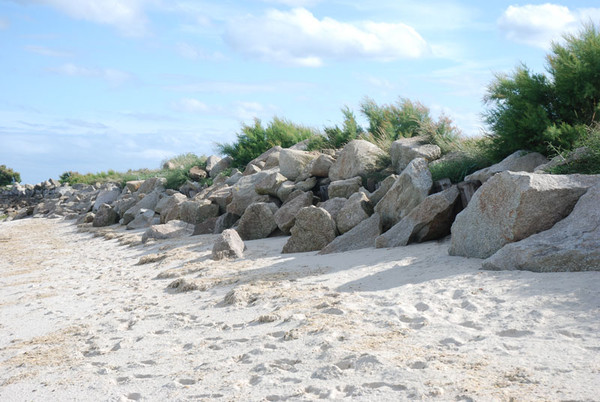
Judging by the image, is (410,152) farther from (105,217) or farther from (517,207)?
(105,217)

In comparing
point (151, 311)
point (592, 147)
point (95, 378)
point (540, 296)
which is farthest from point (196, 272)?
point (592, 147)

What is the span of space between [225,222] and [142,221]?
4483mm

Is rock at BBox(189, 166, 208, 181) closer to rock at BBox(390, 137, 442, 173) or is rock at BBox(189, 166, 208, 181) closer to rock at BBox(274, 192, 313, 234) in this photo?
rock at BBox(274, 192, 313, 234)

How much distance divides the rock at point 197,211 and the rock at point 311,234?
5423mm

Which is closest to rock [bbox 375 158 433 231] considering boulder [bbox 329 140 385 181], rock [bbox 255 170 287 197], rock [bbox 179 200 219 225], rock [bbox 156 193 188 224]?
boulder [bbox 329 140 385 181]

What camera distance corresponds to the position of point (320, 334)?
4.54m

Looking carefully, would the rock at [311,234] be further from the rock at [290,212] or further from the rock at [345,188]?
the rock at [345,188]

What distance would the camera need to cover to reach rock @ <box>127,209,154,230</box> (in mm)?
16031

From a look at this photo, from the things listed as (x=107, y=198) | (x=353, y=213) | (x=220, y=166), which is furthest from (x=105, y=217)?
(x=353, y=213)

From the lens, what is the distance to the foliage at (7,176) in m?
42.8

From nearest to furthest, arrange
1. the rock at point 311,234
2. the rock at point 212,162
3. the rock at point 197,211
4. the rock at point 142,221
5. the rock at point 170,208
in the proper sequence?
the rock at point 311,234 < the rock at point 197,211 < the rock at point 170,208 < the rock at point 142,221 < the rock at point 212,162

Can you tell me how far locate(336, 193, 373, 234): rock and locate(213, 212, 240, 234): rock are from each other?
13.3ft

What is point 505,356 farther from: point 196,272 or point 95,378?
point 196,272

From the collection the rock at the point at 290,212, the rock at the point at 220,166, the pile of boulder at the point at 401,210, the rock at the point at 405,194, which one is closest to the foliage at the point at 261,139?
the rock at the point at 220,166
